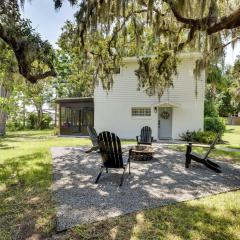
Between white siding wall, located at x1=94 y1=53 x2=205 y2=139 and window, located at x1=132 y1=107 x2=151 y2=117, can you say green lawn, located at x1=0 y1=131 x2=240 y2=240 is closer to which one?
white siding wall, located at x1=94 y1=53 x2=205 y2=139

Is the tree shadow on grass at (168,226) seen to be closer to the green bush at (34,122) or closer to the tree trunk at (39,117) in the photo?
the tree trunk at (39,117)

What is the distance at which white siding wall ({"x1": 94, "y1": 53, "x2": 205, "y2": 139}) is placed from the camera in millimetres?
14500

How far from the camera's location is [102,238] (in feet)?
9.61

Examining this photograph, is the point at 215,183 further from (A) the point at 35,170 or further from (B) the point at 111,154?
(A) the point at 35,170

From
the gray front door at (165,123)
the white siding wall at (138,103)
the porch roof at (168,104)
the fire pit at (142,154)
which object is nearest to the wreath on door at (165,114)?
the gray front door at (165,123)

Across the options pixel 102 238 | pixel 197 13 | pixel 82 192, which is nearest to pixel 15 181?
pixel 82 192

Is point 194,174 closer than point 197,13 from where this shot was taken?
Yes

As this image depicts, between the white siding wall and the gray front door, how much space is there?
0.26 m

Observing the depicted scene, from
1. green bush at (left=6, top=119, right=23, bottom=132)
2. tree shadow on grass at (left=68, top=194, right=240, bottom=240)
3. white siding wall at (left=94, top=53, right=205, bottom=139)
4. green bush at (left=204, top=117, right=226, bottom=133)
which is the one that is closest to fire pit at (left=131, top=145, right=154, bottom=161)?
tree shadow on grass at (left=68, top=194, right=240, bottom=240)

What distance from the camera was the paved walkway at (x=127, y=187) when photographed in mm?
3699

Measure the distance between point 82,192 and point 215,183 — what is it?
108 inches

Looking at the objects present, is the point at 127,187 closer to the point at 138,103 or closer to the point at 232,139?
the point at 138,103

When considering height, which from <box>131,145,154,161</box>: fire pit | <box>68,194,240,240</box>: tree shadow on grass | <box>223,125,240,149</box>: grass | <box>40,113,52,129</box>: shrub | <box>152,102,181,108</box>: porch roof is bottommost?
<box>68,194,240,240</box>: tree shadow on grass

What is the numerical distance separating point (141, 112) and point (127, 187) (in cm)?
1067
